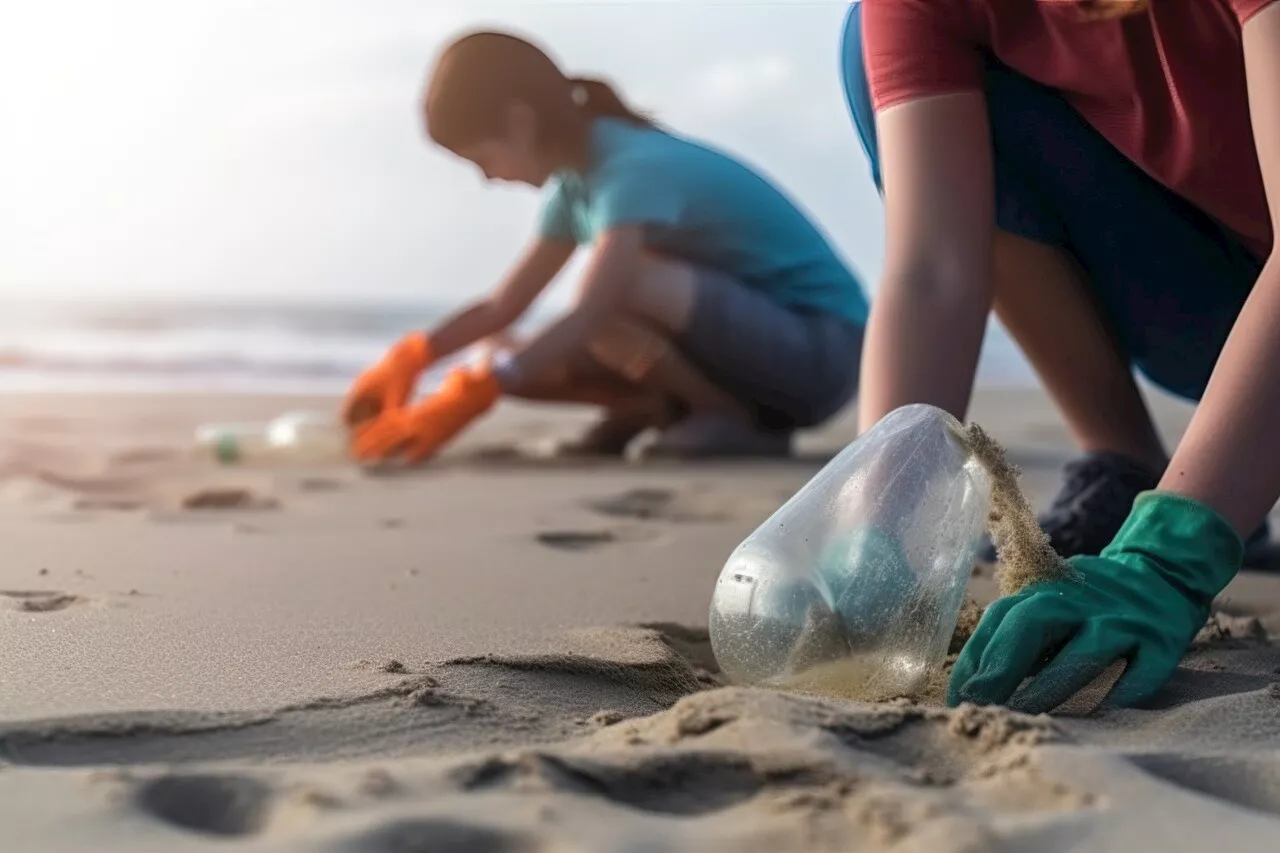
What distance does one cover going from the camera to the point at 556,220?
11.7 ft

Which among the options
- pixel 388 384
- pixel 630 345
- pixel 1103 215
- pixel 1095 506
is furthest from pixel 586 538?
pixel 388 384

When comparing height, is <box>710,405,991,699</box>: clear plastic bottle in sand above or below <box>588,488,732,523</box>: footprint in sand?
above

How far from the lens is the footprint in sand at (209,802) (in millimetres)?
786

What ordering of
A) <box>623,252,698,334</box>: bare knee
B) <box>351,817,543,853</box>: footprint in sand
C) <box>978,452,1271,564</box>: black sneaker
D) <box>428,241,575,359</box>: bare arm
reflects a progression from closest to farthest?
<box>351,817,543,853</box>: footprint in sand, <box>978,452,1271,564</box>: black sneaker, <box>623,252,698,334</box>: bare knee, <box>428,241,575,359</box>: bare arm

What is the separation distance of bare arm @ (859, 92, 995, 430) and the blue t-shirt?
1.69 m

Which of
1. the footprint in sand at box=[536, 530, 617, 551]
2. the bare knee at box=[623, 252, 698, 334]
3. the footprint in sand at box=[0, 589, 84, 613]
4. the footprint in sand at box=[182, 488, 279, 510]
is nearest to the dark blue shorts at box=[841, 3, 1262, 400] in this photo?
the footprint in sand at box=[536, 530, 617, 551]

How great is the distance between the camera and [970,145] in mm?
1433

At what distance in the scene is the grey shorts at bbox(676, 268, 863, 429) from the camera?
127 inches

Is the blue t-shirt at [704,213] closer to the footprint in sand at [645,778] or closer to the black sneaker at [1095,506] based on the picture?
the black sneaker at [1095,506]

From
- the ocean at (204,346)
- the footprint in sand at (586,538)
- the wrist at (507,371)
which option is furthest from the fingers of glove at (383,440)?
the ocean at (204,346)

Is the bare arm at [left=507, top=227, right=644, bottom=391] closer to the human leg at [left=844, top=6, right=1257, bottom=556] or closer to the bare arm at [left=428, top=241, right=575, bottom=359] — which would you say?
the bare arm at [left=428, top=241, right=575, bottom=359]

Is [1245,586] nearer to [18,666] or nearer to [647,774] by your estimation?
[647,774]

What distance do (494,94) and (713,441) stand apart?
96cm

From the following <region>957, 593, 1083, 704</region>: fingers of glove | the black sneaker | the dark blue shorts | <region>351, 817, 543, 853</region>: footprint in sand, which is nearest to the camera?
<region>351, 817, 543, 853</region>: footprint in sand
